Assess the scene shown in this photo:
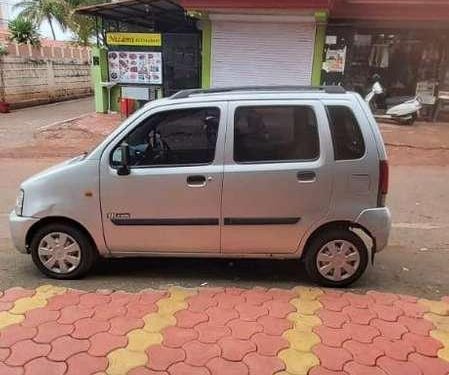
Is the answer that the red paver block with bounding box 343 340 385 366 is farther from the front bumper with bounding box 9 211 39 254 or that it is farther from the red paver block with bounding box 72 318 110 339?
the front bumper with bounding box 9 211 39 254

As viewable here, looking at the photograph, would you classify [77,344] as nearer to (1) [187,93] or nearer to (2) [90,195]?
(2) [90,195]

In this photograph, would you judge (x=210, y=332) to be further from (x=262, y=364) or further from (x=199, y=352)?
(x=262, y=364)

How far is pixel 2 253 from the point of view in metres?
4.91

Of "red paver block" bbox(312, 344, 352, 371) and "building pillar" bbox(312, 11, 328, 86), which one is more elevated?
"building pillar" bbox(312, 11, 328, 86)

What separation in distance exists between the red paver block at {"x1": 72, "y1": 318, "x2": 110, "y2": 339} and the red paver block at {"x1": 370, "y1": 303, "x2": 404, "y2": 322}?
196cm

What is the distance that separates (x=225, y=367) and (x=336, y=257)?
1.65 m

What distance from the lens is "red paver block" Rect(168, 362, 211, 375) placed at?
9.17ft

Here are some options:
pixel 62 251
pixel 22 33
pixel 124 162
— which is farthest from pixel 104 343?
pixel 22 33

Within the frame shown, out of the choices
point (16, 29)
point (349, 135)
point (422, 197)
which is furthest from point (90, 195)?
point (16, 29)

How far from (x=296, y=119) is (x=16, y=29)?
22.0 metres

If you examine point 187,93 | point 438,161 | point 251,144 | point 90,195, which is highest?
point 187,93

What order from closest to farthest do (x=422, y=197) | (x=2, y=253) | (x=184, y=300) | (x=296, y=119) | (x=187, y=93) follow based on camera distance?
(x=184, y=300) < (x=296, y=119) < (x=187, y=93) < (x=2, y=253) < (x=422, y=197)

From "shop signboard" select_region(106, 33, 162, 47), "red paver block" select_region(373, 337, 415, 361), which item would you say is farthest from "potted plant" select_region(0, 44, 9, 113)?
"red paver block" select_region(373, 337, 415, 361)

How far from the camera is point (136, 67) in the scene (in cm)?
1373
